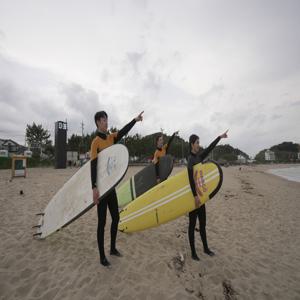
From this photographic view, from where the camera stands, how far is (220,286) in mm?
2469

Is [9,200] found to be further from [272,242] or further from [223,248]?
[272,242]

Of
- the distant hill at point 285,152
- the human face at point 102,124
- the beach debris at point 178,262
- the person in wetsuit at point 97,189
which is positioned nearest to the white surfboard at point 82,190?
the person in wetsuit at point 97,189

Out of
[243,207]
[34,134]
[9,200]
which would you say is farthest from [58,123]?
[34,134]

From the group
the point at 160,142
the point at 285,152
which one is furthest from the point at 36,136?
the point at 285,152

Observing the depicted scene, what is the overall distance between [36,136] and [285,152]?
418ft

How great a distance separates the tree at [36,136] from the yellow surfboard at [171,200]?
Result: 5842cm

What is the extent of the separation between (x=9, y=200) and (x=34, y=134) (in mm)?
57041

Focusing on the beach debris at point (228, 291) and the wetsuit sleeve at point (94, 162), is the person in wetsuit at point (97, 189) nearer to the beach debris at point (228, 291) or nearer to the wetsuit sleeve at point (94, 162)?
the wetsuit sleeve at point (94, 162)

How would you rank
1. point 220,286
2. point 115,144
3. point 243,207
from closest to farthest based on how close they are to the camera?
point 220,286, point 115,144, point 243,207

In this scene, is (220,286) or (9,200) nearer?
(220,286)

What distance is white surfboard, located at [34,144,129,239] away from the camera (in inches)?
106

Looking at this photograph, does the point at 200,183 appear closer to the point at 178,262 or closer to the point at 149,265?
the point at 178,262

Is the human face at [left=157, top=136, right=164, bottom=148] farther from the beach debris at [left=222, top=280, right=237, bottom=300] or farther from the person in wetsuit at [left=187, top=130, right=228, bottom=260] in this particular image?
the beach debris at [left=222, top=280, right=237, bottom=300]

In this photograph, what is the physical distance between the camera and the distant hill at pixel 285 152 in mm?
114656
